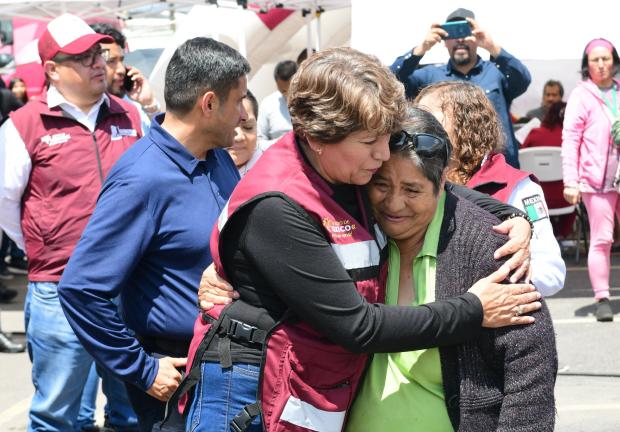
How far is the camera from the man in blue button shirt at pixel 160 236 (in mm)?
3127

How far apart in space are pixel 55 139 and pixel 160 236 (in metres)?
1.88

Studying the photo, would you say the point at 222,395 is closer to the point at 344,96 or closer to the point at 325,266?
the point at 325,266

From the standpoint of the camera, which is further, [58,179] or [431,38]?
[431,38]

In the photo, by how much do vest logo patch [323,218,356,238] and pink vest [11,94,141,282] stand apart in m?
2.55

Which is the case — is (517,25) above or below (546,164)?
above

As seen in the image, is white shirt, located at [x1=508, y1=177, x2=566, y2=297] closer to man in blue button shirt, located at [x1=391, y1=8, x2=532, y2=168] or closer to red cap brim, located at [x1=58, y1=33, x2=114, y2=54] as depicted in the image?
red cap brim, located at [x1=58, y1=33, x2=114, y2=54]

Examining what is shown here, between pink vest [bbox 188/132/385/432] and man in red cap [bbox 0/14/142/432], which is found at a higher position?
pink vest [bbox 188/132/385/432]

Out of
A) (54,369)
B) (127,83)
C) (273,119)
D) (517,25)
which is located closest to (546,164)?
(517,25)

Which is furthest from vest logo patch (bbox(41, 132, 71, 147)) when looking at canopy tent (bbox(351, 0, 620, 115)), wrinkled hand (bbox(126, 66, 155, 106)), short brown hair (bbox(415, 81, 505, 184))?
canopy tent (bbox(351, 0, 620, 115))

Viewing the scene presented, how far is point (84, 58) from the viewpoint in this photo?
486 centimetres

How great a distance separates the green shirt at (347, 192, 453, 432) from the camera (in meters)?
2.62

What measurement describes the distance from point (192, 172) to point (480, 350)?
3.81ft

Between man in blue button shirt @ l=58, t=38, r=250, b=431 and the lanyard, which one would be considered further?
the lanyard

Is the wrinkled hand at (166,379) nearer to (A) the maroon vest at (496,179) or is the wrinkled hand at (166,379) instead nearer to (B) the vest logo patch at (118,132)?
(A) the maroon vest at (496,179)
